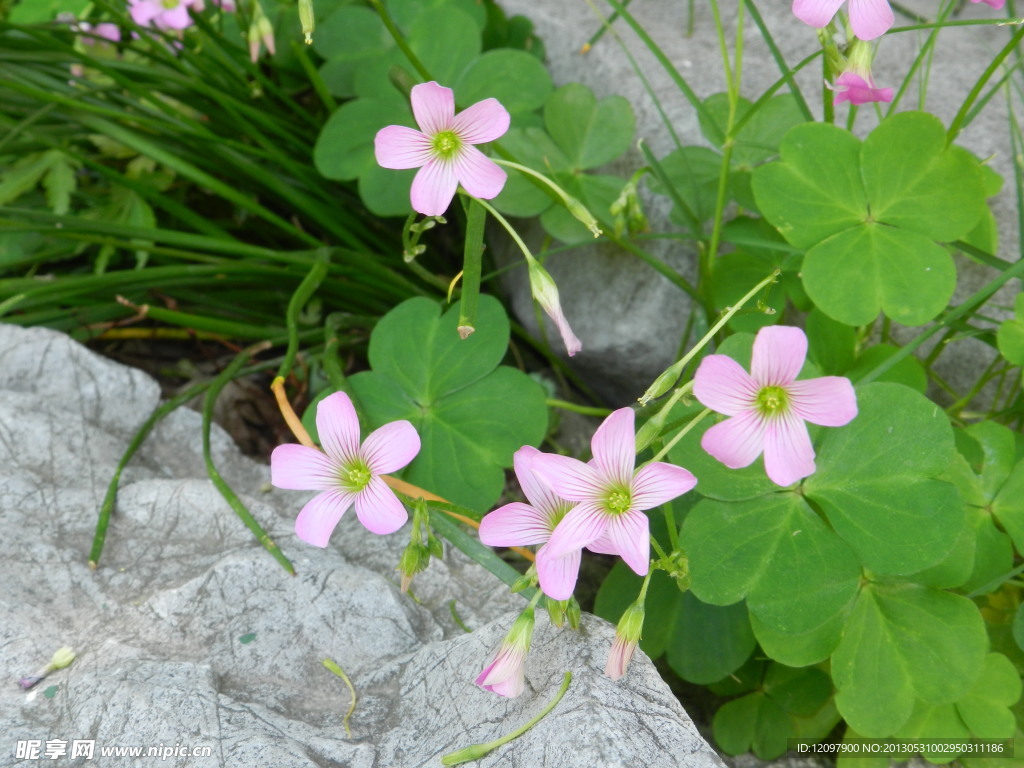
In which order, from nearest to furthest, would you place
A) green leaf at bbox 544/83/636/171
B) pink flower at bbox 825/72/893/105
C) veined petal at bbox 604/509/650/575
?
1. veined petal at bbox 604/509/650/575
2. pink flower at bbox 825/72/893/105
3. green leaf at bbox 544/83/636/171

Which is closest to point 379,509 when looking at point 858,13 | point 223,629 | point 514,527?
point 514,527

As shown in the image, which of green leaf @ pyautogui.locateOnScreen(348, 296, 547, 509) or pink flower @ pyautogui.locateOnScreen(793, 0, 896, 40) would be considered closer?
pink flower @ pyautogui.locateOnScreen(793, 0, 896, 40)

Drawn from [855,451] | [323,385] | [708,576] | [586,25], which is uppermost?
[586,25]

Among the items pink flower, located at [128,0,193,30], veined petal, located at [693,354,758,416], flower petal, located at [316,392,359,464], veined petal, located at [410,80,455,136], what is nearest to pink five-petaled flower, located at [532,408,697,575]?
veined petal, located at [693,354,758,416]

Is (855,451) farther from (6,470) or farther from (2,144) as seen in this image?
(2,144)

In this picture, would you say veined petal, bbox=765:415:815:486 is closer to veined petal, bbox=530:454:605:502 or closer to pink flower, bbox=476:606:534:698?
veined petal, bbox=530:454:605:502

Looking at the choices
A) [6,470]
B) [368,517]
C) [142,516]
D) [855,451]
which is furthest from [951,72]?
[6,470]

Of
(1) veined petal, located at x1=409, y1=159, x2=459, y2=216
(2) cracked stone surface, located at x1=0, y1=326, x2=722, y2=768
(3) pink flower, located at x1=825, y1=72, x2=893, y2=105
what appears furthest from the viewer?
(3) pink flower, located at x1=825, y1=72, x2=893, y2=105

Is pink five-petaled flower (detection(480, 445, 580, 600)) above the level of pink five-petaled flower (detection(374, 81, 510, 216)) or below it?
below
